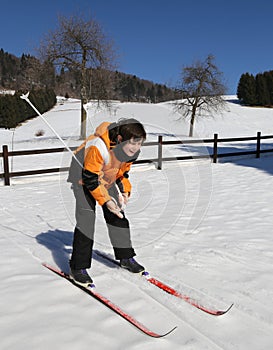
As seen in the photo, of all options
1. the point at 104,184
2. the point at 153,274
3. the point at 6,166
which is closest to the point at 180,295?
the point at 153,274

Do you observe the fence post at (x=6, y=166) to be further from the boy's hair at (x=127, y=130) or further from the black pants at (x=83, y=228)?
the boy's hair at (x=127, y=130)

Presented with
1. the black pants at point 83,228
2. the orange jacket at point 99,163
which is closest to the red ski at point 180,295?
the black pants at point 83,228

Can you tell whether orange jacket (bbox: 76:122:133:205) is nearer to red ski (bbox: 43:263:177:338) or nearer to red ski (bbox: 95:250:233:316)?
red ski (bbox: 43:263:177:338)

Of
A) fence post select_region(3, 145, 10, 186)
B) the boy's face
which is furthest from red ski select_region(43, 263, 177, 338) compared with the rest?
fence post select_region(3, 145, 10, 186)

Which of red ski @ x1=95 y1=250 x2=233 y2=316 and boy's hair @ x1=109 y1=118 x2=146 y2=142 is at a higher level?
boy's hair @ x1=109 y1=118 x2=146 y2=142

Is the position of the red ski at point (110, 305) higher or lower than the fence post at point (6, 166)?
lower

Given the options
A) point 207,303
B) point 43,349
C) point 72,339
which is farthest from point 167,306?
point 43,349

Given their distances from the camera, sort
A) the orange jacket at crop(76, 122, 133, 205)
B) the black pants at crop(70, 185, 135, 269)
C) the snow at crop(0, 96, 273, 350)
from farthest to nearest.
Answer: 1. the black pants at crop(70, 185, 135, 269)
2. the orange jacket at crop(76, 122, 133, 205)
3. the snow at crop(0, 96, 273, 350)

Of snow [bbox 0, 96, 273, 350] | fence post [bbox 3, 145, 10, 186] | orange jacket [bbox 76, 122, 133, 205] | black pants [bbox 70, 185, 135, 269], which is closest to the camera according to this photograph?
snow [bbox 0, 96, 273, 350]

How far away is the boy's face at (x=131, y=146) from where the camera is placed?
2.82m

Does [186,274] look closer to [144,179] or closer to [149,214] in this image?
[149,214]

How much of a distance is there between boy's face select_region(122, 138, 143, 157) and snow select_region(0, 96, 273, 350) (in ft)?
2.71

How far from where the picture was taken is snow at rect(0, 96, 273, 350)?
2.47 metres

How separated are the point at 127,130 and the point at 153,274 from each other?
5.41 feet
